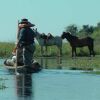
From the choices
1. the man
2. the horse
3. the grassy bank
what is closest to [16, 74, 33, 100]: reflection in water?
the man

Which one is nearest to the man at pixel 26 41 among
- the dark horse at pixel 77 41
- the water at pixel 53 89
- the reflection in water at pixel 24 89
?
the water at pixel 53 89

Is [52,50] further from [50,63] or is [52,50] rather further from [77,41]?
[50,63]

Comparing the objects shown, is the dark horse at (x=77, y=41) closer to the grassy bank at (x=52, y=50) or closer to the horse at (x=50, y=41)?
the horse at (x=50, y=41)

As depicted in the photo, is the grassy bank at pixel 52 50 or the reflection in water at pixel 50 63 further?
the grassy bank at pixel 52 50

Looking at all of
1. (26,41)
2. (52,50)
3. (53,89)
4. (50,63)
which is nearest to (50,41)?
(52,50)

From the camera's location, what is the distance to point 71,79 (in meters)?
25.0

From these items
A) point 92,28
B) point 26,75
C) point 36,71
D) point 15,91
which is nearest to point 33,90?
point 15,91

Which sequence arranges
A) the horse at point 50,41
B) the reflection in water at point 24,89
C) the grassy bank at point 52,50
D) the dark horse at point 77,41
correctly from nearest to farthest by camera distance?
1. the reflection in water at point 24,89
2. the horse at point 50,41
3. the dark horse at point 77,41
4. the grassy bank at point 52,50

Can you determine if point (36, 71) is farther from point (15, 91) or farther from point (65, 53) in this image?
point (65, 53)

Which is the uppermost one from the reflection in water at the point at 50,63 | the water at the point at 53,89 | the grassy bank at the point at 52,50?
the grassy bank at the point at 52,50

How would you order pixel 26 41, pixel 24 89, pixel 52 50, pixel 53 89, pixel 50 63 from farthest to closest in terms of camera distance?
pixel 52 50 < pixel 50 63 < pixel 26 41 < pixel 53 89 < pixel 24 89

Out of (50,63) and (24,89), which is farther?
(50,63)

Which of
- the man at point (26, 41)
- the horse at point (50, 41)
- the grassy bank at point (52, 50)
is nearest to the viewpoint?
the man at point (26, 41)

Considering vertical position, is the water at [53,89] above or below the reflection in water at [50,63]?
below
